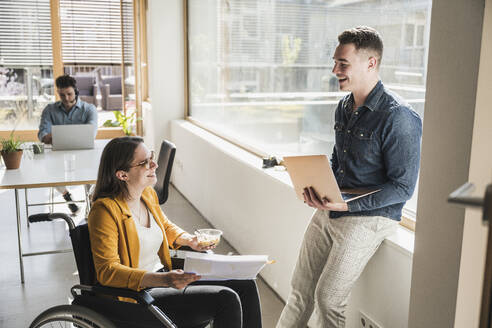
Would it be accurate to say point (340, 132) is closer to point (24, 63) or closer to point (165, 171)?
point (165, 171)

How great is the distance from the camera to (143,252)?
2197 mm

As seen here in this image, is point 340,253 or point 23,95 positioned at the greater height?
point 23,95

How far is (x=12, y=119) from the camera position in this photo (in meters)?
8.28

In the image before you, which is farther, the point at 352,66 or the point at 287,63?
the point at 287,63

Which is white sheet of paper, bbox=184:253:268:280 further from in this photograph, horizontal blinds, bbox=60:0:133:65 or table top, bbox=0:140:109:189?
horizontal blinds, bbox=60:0:133:65

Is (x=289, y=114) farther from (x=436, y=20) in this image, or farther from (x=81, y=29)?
(x=81, y=29)

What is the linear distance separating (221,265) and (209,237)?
29 centimetres

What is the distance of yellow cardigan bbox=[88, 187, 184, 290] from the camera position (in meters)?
1.96

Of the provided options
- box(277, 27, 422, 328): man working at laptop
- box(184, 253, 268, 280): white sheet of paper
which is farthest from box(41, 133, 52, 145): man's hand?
box(277, 27, 422, 328): man working at laptop

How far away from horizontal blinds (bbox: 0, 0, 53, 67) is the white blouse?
699cm

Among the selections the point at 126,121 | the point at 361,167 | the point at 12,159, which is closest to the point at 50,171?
the point at 12,159

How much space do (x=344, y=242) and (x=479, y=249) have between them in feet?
2.55

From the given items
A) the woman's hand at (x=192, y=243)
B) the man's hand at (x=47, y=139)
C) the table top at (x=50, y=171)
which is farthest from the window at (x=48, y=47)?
the woman's hand at (x=192, y=243)

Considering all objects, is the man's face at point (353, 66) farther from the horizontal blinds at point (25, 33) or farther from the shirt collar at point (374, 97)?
the horizontal blinds at point (25, 33)
